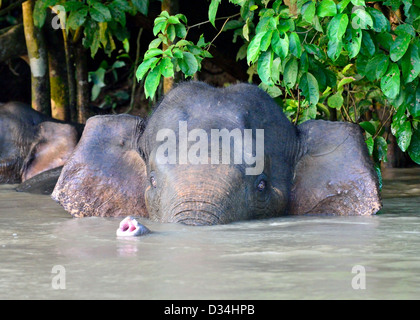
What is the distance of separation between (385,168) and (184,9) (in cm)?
326

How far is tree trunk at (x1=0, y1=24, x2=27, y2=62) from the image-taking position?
35.7 ft

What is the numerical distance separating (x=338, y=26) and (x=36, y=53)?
5566mm

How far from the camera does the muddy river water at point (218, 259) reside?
3846 mm

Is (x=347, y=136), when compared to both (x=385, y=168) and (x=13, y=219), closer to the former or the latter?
(x=13, y=219)

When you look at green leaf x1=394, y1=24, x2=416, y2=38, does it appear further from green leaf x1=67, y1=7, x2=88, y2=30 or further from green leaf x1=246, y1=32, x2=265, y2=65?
green leaf x1=67, y1=7, x2=88, y2=30

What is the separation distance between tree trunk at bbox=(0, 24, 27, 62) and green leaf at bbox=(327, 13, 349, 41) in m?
6.03

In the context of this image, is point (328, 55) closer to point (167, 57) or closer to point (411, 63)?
point (411, 63)

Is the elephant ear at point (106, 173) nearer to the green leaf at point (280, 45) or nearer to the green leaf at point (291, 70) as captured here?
the green leaf at point (291, 70)

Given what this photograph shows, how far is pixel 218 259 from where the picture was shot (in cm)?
455

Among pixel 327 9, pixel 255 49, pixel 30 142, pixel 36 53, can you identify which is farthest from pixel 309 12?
pixel 36 53

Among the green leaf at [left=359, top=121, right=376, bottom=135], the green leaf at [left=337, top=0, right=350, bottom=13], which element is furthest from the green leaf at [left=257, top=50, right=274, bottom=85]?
the green leaf at [left=359, top=121, right=376, bottom=135]

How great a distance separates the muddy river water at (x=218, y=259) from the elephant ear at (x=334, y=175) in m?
0.20

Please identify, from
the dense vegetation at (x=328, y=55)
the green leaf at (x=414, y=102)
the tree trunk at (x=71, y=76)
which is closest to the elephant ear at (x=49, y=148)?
the tree trunk at (x=71, y=76)

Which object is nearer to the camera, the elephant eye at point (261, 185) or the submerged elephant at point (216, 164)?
the submerged elephant at point (216, 164)
